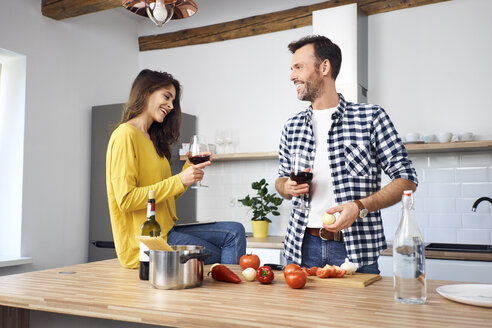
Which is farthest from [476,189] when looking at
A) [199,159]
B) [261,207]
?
[199,159]

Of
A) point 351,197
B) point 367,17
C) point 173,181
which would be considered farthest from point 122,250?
point 367,17

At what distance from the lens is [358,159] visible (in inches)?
83.4

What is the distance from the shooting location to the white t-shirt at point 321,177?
2145 millimetres

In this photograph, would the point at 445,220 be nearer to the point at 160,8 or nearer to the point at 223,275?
the point at 223,275

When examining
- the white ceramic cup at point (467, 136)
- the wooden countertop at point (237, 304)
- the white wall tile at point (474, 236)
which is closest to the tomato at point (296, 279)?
the wooden countertop at point (237, 304)

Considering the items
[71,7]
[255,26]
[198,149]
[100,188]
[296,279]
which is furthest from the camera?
[255,26]

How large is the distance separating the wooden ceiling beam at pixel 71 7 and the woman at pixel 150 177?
1.69 meters

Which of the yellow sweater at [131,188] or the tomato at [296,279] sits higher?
the yellow sweater at [131,188]

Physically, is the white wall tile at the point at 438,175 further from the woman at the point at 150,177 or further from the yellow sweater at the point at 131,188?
the yellow sweater at the point at 131,188

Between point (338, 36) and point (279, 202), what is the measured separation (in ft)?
4.64

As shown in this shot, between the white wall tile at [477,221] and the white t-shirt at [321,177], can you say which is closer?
the white t-shirt at [321,177]

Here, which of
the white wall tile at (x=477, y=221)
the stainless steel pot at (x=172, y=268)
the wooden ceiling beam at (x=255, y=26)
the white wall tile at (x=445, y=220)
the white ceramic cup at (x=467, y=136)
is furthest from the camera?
the wooden ceiling beam at (x=255, y=26)

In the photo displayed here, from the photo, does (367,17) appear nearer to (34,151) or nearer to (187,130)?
(187,130)

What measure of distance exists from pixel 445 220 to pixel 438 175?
13.5 inches
